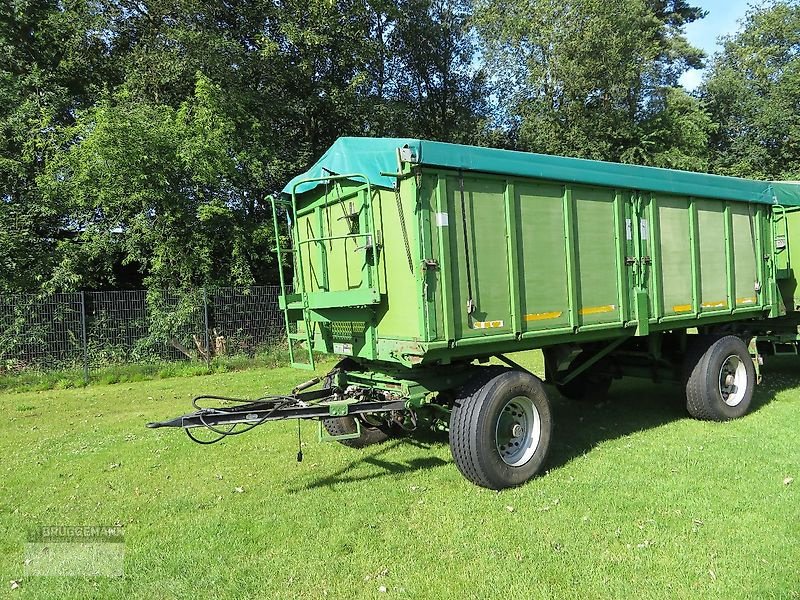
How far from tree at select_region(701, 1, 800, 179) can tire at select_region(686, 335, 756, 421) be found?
23.1 m

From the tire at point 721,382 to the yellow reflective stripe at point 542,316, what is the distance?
2.67 meters

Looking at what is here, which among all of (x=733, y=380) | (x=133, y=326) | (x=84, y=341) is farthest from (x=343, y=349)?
(x=133, y=326)

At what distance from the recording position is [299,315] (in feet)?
20.9

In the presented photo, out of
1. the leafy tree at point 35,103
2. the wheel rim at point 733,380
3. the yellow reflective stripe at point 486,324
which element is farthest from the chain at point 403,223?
the leafy tree at point 35,103

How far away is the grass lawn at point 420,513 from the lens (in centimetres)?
359

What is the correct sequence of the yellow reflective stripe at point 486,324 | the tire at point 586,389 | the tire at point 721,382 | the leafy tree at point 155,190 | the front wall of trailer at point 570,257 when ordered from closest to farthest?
1. the front wall of trailer at point 570,257
2. the yellow reflective stripe at point 486,324
3. the tire at point 721,382
4. the tire at point 586,389
5. the leafy tree at point 155,190

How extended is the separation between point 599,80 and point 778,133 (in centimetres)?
1143

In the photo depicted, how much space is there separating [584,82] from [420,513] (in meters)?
21.6

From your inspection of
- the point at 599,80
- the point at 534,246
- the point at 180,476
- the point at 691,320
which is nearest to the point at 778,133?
the point at 599,80

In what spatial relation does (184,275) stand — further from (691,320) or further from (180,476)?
(691,320)

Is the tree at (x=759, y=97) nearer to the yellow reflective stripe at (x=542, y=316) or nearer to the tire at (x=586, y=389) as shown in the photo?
the tire at (x=586, y=389)

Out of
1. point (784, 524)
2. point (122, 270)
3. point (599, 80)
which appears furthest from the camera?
point (599, 80)

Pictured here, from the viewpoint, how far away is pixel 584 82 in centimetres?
2241

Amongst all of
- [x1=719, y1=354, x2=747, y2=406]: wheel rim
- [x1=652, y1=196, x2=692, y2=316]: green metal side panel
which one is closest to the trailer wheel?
[x1=652, y1=196, x2=692, y2=316]: green metal side panel
